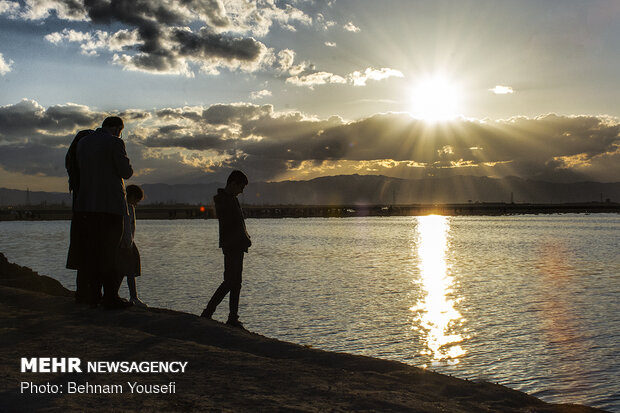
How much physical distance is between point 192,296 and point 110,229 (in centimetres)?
922

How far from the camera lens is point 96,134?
7648 mm

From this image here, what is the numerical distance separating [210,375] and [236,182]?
3549mm

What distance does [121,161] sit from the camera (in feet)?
24.8

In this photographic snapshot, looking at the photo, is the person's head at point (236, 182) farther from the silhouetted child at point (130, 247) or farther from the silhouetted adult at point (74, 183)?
the silhouetted adult at point (74, 183)

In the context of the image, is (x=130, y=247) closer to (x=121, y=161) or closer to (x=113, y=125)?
(x=121, y=161)

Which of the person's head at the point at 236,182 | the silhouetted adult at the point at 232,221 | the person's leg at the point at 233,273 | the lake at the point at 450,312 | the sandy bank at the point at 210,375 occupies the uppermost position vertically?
the person's head at the point at 236,182

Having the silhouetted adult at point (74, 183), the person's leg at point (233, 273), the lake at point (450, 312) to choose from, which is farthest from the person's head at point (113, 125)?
the lake at point (450, 312)

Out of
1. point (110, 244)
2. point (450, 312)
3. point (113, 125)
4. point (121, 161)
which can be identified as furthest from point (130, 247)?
point (450, 312)

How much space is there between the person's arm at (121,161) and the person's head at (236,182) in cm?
144

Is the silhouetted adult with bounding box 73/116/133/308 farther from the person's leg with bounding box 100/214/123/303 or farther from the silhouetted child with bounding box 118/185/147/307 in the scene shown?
the silhouetted child with bounding box 118/185/147/307

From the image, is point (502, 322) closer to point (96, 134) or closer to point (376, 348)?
point (376, 348)

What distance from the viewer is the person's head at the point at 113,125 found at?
25.6ft

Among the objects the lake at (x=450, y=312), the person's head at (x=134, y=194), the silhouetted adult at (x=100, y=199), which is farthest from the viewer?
the person's head at (x=134, y=194)

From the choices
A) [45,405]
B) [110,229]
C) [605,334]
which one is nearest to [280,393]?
[45,405]
